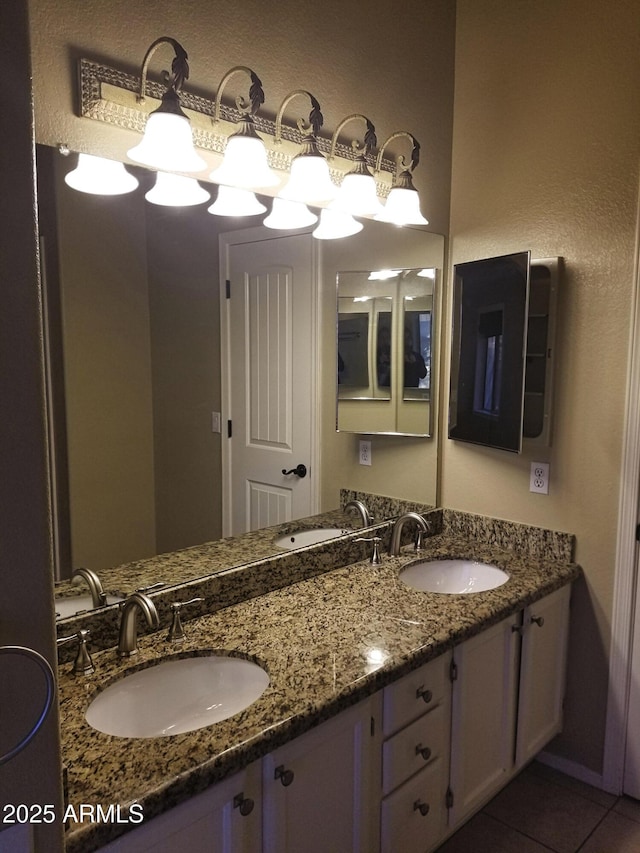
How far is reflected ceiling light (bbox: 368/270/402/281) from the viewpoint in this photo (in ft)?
7.54

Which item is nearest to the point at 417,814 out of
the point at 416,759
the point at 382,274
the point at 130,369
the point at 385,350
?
the point at 416,759

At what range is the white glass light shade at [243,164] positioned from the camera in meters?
1.61

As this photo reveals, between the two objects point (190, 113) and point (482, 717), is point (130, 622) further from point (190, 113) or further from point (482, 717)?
point (190, 113)

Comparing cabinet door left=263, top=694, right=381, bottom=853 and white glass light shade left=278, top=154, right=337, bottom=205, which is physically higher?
white glass light shade left=278, top=154, right=337, bottom=205

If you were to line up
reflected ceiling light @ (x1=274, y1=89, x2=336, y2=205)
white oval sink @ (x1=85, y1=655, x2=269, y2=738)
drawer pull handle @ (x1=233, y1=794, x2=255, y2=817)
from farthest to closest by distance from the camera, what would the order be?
reflected ceiling light @ (x1=274, y1=89, x2=336, y2=205)
white oval sink @ (x1=85, y1=655, x2=269, y2=738)
drawer pull handle @ (x1=233, y1=794, x2=255, y2=817)

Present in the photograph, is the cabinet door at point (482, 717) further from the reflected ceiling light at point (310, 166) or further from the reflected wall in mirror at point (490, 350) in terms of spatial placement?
the reflected ceiling light at point (310, 166)

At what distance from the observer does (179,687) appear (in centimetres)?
145

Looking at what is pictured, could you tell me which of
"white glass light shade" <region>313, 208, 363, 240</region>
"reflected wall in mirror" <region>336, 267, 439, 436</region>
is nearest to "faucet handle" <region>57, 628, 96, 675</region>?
"reflected wall in mirror" <region>336, 267, 439, 436</region>

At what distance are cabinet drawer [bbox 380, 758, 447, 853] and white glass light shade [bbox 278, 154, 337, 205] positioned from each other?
163 centimetres

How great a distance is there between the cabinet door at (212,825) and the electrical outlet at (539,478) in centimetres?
151

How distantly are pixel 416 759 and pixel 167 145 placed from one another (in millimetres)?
1666

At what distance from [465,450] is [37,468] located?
1996 mm

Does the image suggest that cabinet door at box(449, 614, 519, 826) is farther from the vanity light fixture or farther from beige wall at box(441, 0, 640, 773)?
the vanity light fixture

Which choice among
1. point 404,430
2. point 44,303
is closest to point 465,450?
point 404,430
